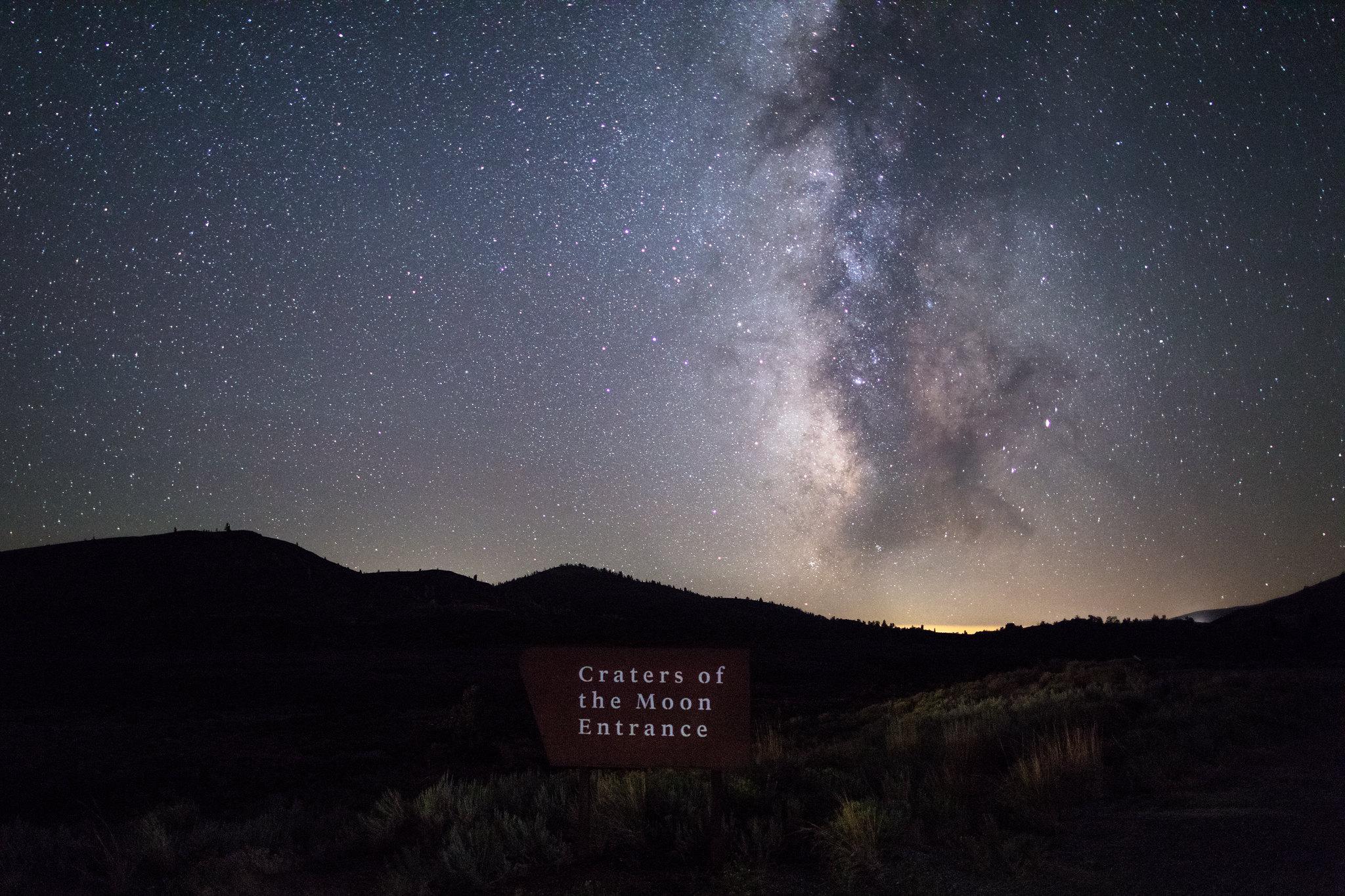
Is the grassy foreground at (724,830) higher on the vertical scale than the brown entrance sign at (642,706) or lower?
lower

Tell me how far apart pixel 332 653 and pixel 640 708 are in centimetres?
4961

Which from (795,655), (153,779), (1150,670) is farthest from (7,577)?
(1150,670)

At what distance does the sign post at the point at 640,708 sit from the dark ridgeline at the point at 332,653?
644cm

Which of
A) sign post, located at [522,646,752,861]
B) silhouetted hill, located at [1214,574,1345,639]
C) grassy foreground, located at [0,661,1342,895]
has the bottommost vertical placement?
grassy foreground, located at [0,661,1342,895]

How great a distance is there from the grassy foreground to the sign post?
53cm

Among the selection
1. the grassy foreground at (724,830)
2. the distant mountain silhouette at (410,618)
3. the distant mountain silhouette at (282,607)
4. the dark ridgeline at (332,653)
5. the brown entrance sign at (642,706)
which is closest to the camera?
the grassy foreground at (724,830)

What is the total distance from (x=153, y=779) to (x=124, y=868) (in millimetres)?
13343

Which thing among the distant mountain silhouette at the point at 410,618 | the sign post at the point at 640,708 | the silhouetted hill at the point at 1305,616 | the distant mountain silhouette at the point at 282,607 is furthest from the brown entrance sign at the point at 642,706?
the distant mountain silhouette at the point at 282,607

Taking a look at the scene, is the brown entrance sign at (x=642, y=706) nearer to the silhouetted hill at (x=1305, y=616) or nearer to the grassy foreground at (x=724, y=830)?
the grassy foreground at (x=724, y=830)

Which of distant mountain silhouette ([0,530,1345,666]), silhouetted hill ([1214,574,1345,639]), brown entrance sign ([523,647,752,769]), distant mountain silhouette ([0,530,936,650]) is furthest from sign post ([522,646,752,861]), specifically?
distant mountain silhouette ([0,530,936,650])

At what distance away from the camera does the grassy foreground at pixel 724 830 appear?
21.3ft

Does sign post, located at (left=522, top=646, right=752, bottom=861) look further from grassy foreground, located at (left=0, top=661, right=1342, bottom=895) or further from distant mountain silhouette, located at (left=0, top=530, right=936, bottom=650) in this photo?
distant mountain silhouette, located at (left=0, top=530, right=936, bottom=650)

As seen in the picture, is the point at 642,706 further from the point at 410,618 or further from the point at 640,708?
the point at 410,618

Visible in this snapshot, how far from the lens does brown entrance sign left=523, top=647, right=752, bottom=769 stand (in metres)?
7.02
